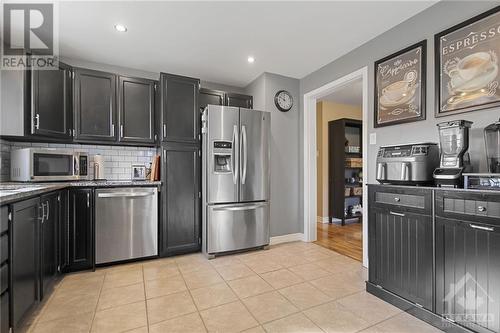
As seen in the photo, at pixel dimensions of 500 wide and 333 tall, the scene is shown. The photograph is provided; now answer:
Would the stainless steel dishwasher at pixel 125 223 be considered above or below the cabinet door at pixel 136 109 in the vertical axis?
below

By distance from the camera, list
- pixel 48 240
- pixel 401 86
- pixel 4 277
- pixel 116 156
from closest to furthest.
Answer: pixel 4 277 → pixel 48 240 → pixel 401 86 → pixel 116 156

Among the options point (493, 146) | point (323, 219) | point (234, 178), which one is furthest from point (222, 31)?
point (323, 219)

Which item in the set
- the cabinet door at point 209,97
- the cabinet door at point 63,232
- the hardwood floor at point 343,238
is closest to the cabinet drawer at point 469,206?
the hardwood floor at point 343,238

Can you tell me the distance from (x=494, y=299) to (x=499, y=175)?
735 mm

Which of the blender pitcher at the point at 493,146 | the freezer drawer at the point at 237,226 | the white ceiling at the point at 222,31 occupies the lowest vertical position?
the freezer drawer at the point at 237,226

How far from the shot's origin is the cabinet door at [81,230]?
2.53m

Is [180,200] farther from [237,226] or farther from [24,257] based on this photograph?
[24,257]

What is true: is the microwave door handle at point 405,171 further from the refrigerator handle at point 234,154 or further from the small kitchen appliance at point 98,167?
A: the small kitchen appliance at point 98,167

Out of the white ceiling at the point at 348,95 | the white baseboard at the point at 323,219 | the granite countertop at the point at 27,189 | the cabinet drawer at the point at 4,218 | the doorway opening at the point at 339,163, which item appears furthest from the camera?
the white baseboard at the point at 323,219

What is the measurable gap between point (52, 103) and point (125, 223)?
161 cm

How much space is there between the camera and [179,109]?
3.12 meters

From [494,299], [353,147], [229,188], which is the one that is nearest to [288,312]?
[494,299]

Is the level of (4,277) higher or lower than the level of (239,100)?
lower

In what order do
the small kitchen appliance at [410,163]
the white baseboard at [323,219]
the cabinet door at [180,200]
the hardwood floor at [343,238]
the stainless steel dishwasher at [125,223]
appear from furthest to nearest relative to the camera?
the white baseboard at [323,219], the hardwood floor at [343,238], the cabinet door at [180,200], the stainless steel dishwasher at [125,223], the small kitchen appliance at [410,163]
